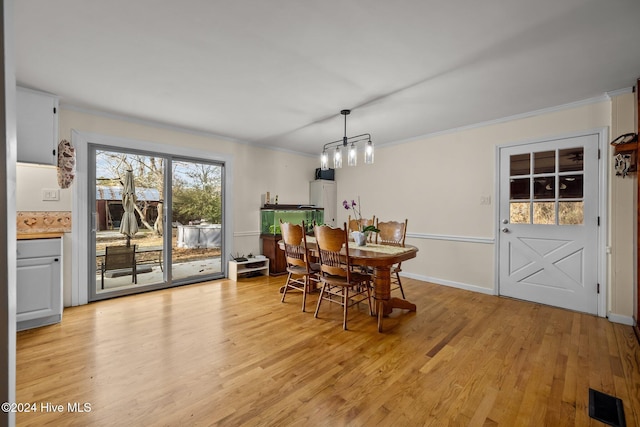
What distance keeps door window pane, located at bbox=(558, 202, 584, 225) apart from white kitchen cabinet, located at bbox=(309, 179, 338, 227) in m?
3.58

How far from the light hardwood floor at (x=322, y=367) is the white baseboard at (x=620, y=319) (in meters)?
0.08

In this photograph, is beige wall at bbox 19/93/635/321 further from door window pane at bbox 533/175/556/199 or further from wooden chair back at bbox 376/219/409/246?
wooden chair back at bbox 376/219/409/246

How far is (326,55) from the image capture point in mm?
2086

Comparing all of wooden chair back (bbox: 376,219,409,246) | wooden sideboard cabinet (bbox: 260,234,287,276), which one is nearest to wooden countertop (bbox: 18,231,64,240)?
wooden sideboard cabinet (bbox: 260,234,287,276)

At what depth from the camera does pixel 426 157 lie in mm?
4262

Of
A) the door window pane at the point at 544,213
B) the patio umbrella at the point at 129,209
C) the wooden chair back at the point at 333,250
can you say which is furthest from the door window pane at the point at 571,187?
the patio umbrella at the point at 129,209

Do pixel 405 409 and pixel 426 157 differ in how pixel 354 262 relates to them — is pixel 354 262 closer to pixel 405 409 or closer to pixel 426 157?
pixel 405 409

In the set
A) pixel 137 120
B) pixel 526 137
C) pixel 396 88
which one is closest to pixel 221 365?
pixel 396 88

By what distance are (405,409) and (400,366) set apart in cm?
43

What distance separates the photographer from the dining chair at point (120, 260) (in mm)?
3461

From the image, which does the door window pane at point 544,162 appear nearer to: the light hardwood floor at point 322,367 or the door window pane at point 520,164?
the door window pane at point 520,164

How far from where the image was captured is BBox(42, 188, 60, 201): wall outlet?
2861 mm

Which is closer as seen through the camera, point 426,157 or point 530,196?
point 530,196

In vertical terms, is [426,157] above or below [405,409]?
above
